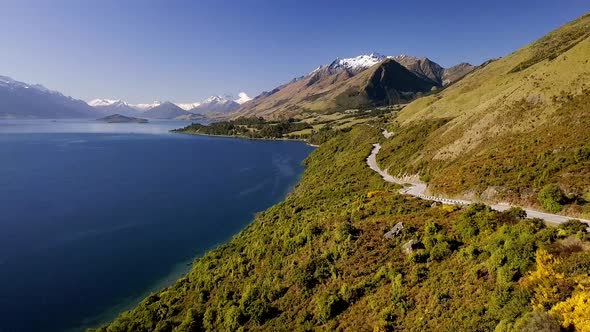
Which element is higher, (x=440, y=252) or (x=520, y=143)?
(x=520, y=143)

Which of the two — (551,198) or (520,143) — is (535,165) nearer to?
(551,198)

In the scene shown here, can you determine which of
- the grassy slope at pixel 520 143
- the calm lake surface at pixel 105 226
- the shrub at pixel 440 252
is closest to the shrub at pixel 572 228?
the grassy slope at pixel 520 143

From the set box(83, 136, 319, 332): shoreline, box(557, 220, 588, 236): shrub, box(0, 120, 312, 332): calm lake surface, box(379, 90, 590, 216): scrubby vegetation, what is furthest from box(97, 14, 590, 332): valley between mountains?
box(0, 120, 312, 332): calm lake surface

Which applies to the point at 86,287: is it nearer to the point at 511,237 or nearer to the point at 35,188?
the point at 511,237

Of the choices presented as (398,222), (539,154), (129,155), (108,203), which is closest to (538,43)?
(539,154)

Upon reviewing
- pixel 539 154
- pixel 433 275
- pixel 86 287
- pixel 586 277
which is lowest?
pixel 86 287

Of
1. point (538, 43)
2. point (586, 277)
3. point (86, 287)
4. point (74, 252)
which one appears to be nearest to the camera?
point (586, 277)

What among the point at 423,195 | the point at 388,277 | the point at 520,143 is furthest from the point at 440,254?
the point at 520,143
